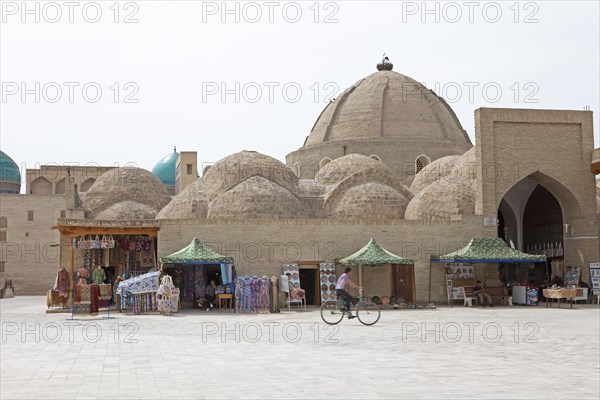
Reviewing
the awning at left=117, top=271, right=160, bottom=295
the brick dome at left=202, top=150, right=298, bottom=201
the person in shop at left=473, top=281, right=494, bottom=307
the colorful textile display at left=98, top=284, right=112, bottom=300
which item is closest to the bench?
the person in shop at left=473, top=281, right=494, bottom=307

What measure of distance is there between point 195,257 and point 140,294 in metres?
1.81

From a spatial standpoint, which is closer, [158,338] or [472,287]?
[158,338]

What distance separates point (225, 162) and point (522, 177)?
36.6 ft

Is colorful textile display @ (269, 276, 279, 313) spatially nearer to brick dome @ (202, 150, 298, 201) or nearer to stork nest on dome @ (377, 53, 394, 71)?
brick dome @ (202, 150, 298, 201)

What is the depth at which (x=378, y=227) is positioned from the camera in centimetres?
2439

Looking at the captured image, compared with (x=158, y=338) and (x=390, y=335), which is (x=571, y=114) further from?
(x=158, y=338)

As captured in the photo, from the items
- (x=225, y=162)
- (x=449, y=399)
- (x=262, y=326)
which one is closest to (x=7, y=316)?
(x=262, y=326)

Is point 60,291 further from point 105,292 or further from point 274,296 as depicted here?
point 274,296

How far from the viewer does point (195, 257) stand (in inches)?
838

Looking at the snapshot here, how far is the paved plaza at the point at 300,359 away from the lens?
7734mm

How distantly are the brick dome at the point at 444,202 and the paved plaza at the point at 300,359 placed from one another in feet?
30.8

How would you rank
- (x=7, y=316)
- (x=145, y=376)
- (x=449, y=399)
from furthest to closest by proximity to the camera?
(x=7, y=316)
(x=145, y=376)
(x=449, y=399)

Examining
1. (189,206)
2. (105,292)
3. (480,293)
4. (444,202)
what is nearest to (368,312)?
(480,293)

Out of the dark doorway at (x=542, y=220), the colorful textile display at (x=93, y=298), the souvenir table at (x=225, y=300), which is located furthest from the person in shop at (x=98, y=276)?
the dark doorway at (x=542, y=220)
